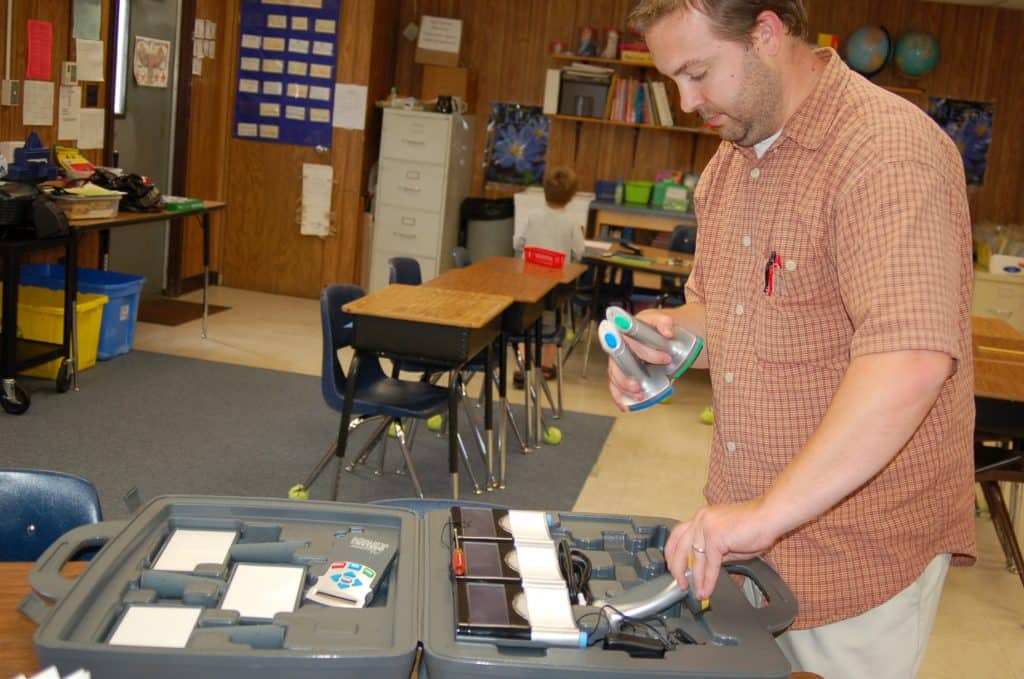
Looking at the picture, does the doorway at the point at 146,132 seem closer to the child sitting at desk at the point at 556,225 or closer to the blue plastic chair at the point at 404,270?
the blue plastic chair at the point at 404,270

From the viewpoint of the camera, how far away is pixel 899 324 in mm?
1188

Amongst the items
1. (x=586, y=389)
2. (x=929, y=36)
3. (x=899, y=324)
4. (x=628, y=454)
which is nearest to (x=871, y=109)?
Result: (x=899, y=324)

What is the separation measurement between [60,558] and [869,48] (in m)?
7.93

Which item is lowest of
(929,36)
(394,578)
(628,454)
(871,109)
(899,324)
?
(628,454)

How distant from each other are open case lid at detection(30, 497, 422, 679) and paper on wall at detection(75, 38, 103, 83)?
17.3ft

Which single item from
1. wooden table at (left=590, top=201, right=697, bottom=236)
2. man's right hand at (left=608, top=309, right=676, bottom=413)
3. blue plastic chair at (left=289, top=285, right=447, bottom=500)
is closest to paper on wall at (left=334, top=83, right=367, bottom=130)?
wooden table at (left=590, top=201, right=697, bottom=236)

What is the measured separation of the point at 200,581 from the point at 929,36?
8147mm

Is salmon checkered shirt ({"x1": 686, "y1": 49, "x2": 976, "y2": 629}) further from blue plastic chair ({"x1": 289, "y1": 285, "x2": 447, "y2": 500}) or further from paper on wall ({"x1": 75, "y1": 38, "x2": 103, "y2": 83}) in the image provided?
paper on wall ({"x1": 75, "y1": 38, "x2": 103, "y2": 83})

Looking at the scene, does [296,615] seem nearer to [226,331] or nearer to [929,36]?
[226,331]

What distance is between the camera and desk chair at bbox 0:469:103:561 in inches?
78.4

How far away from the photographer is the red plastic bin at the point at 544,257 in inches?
231

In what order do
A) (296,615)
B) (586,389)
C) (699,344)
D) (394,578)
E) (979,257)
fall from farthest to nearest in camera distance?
(979,257) < (586,389) < (699,344) < (394,578) < (296,615)

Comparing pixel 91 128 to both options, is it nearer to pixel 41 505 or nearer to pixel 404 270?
pixel 404 270

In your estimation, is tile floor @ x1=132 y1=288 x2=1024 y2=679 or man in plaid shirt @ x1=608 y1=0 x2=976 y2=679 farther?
tile floor @ x1=132 y1=288 x2=1024 y2=679
